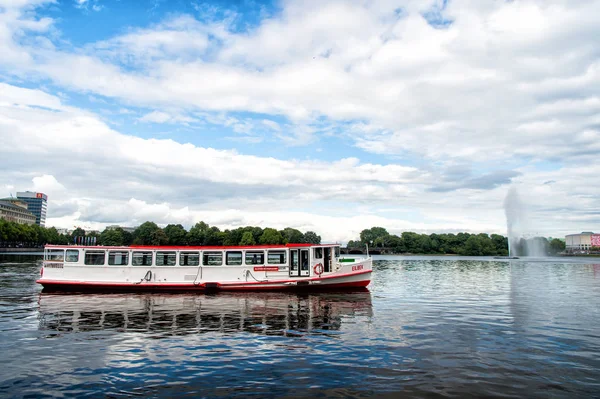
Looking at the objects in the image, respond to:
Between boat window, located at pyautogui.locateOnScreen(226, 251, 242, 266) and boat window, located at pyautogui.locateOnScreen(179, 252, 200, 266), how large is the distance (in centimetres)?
313

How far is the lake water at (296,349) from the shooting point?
13.2m

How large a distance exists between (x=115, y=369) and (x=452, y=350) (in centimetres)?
1384

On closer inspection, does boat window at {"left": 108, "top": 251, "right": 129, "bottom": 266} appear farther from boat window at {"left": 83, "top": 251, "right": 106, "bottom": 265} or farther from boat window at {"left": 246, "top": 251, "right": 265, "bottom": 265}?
boat window at {"left": 246, "top": 251, "right": 265, "bottom": 265}

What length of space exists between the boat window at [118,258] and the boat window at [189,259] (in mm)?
5561

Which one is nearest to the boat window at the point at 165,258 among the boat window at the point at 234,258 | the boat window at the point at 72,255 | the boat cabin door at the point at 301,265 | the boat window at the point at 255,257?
the boat window at the point at 234,258

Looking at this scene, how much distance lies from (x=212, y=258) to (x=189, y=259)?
2350 millimetres

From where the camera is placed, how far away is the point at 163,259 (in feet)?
135

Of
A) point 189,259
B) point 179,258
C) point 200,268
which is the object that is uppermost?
point 179,258

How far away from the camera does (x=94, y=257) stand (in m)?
41.1

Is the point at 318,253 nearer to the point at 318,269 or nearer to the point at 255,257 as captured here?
the point at 318,269

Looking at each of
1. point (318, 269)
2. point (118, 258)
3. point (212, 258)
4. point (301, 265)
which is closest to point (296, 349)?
point (318, 269)

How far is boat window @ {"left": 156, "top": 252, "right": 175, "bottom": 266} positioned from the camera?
135 ft

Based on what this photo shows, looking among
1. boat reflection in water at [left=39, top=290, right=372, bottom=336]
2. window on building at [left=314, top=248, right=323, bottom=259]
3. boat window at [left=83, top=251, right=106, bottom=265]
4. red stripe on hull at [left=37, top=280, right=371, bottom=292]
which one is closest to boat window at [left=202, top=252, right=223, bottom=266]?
red stripe on hull at [left=37, top=280, right=371, bottom=292]

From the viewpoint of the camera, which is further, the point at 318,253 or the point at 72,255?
the point at 72,255
